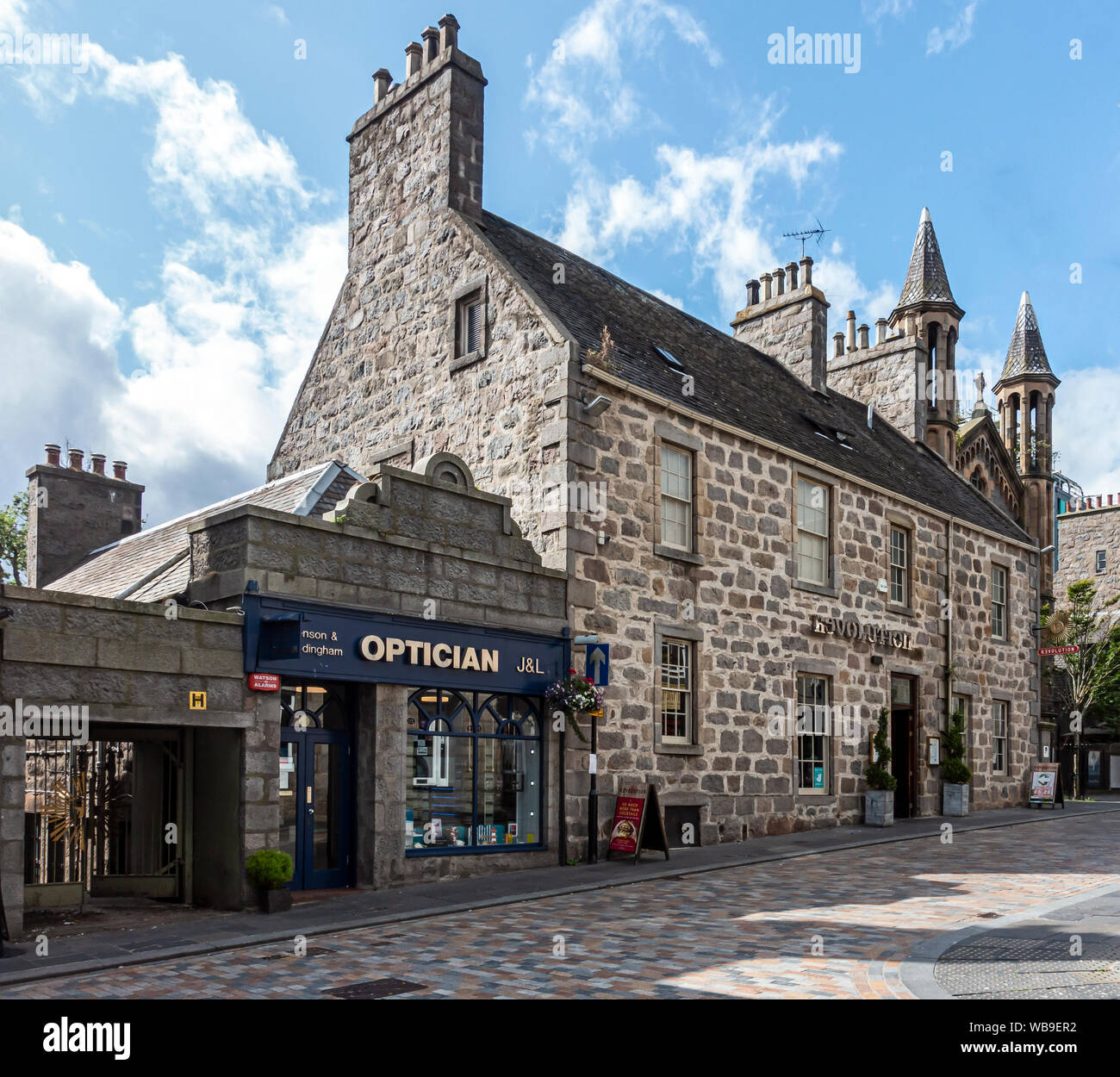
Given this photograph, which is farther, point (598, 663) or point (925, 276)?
point (925, 276)

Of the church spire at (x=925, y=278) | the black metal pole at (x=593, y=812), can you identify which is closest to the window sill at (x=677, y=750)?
the black metal pole at (x=593, y=812)

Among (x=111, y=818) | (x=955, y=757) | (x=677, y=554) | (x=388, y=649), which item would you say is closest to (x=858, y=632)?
(x=955, y=757)

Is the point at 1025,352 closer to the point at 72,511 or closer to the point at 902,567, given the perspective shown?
the point at 902,567

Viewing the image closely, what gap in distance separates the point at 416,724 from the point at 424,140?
1021 cm

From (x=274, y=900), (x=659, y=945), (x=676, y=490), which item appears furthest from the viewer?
(x=676, y=490)

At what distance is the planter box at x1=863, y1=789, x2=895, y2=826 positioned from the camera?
21312 mm

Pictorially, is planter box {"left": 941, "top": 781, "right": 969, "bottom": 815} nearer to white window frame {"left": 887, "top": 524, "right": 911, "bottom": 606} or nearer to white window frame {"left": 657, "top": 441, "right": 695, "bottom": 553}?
white window frame {"left": 887, "top": 524, "right": 911, "bottom": 606}

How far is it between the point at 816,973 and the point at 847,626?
13.7 m

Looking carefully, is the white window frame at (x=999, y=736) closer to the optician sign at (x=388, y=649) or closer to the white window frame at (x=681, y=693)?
the white window frame at (x=681, y=693)

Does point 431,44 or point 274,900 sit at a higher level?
point 431,44

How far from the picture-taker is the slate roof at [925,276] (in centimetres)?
3083

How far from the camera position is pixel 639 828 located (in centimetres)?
1588

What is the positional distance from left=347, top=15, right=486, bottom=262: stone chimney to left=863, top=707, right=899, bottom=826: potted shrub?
492 inches
